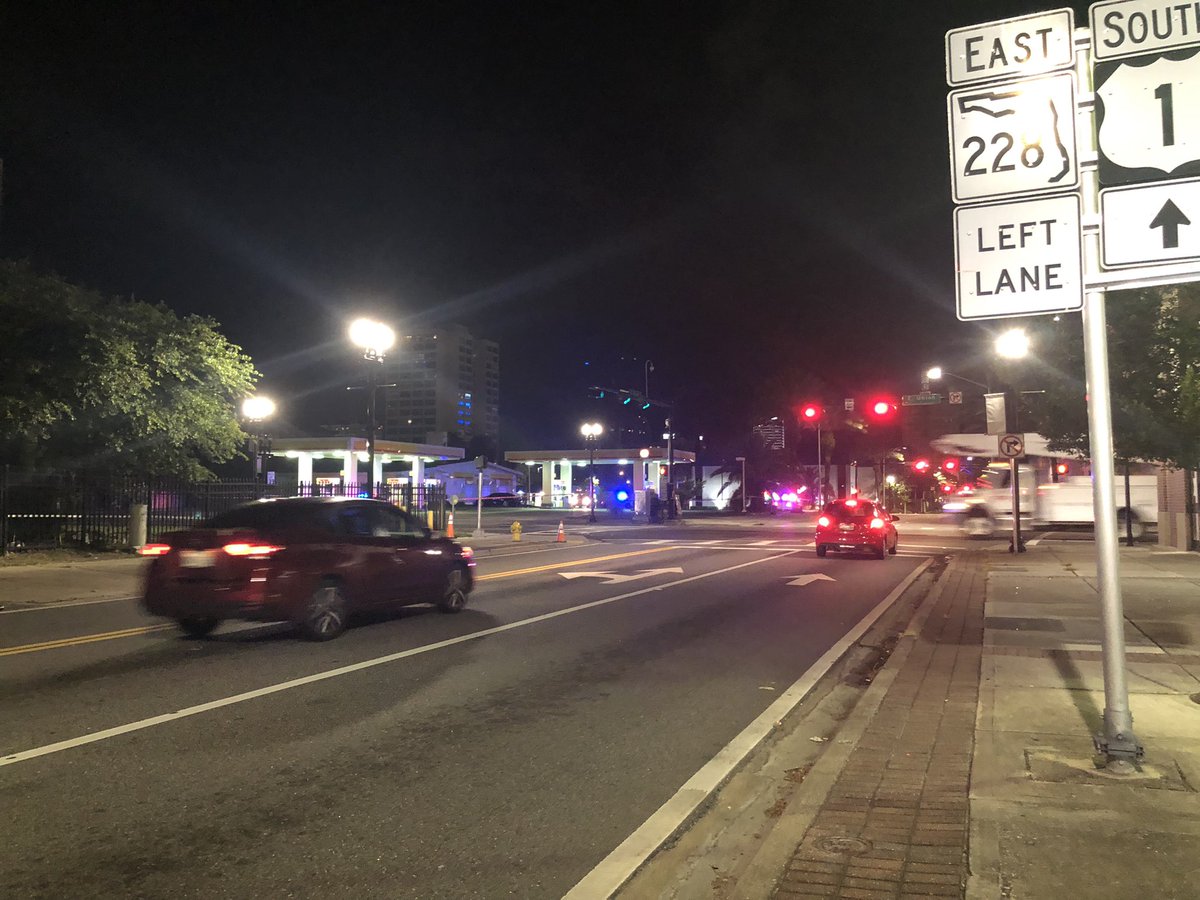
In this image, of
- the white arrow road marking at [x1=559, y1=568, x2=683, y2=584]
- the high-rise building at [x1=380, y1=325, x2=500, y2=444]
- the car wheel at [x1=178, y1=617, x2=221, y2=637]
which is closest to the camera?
the car wheel at [x1=178, y1=617, x2=221, y2=637]

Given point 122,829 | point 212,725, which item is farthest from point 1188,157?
point 212,725

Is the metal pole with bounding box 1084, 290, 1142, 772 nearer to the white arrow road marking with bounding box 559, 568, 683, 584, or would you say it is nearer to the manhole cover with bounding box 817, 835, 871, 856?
the manhole cover with bounding box 817, 835, 871, 856

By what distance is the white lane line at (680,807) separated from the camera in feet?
12.9

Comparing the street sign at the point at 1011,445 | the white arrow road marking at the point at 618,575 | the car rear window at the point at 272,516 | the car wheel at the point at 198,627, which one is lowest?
the white arrow road marking at the point at 618,575

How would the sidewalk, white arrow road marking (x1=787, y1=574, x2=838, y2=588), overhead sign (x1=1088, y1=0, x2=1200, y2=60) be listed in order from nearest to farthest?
the sidewalk
overhead sign (x1=1088, y1=0, x2=1200, y2=60)
white arrow road marking (x1=787, y1=574, x2=838, y2=588)

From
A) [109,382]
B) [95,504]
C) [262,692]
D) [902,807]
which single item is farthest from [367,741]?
[95,504]

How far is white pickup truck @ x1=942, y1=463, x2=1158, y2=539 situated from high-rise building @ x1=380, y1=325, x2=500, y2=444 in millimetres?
112587

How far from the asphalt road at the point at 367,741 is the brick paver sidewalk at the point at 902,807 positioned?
3.21 feet

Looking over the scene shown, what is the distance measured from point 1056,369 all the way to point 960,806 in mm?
19509

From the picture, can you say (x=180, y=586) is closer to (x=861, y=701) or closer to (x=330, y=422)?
(x=861, y=701)

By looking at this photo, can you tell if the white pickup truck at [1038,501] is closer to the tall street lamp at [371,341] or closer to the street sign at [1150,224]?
the tall street lamp at [371,341]

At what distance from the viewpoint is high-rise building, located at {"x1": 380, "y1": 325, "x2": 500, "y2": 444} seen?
484 feet

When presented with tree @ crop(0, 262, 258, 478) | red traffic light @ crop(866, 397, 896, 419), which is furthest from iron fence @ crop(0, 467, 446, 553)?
red traffic light @ crop(866, 397, 896, 419)

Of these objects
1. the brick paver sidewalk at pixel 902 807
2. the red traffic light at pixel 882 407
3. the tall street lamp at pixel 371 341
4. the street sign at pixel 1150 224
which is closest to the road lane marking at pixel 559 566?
the tall street lamp at pixel 371 341
